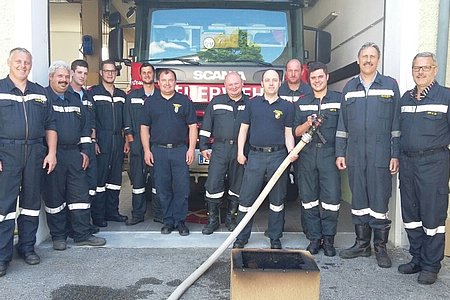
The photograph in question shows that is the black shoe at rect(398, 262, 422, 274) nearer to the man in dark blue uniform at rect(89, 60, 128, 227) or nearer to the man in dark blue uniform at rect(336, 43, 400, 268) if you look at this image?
the man in dark blue uniform at rect(336, 43, 400, 268)

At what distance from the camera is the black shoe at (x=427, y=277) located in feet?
12.5

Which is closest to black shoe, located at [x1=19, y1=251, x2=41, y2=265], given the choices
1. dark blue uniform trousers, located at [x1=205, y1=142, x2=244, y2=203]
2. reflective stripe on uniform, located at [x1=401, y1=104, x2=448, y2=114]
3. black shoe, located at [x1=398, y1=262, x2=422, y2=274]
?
dark blue uniform trousers, located at [x1=205, y1=142, x2=244, y2=203]

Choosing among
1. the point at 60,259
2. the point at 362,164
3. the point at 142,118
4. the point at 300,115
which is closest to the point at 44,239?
the point at 60,259

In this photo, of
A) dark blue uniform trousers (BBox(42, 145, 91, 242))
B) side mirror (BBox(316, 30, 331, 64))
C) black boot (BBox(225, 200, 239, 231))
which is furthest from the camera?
side mirror (BBox(316, 30, 331, 64))

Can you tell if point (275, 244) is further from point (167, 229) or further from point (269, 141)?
point (167, 229)

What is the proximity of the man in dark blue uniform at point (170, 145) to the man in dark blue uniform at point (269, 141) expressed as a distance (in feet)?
2.62

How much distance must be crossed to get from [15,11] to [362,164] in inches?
140

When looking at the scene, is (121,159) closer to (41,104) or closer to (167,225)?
(167,225)

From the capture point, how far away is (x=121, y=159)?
5.66 meters

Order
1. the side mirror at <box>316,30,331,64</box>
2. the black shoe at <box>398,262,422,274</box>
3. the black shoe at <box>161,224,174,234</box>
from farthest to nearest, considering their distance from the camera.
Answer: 1. the side mirror at <box>316,30,331,64</box>
2. the black shoe at <box>161,224,174,234</box>
3. the black shoe at <box>398,262,422,274</box>

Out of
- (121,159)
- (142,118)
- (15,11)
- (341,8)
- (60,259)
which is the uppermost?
(341,8)

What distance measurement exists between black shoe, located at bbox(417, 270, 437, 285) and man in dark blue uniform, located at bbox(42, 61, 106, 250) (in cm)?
297

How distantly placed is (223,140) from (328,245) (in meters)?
1.55

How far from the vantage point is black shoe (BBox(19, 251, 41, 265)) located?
4195 millimetres
